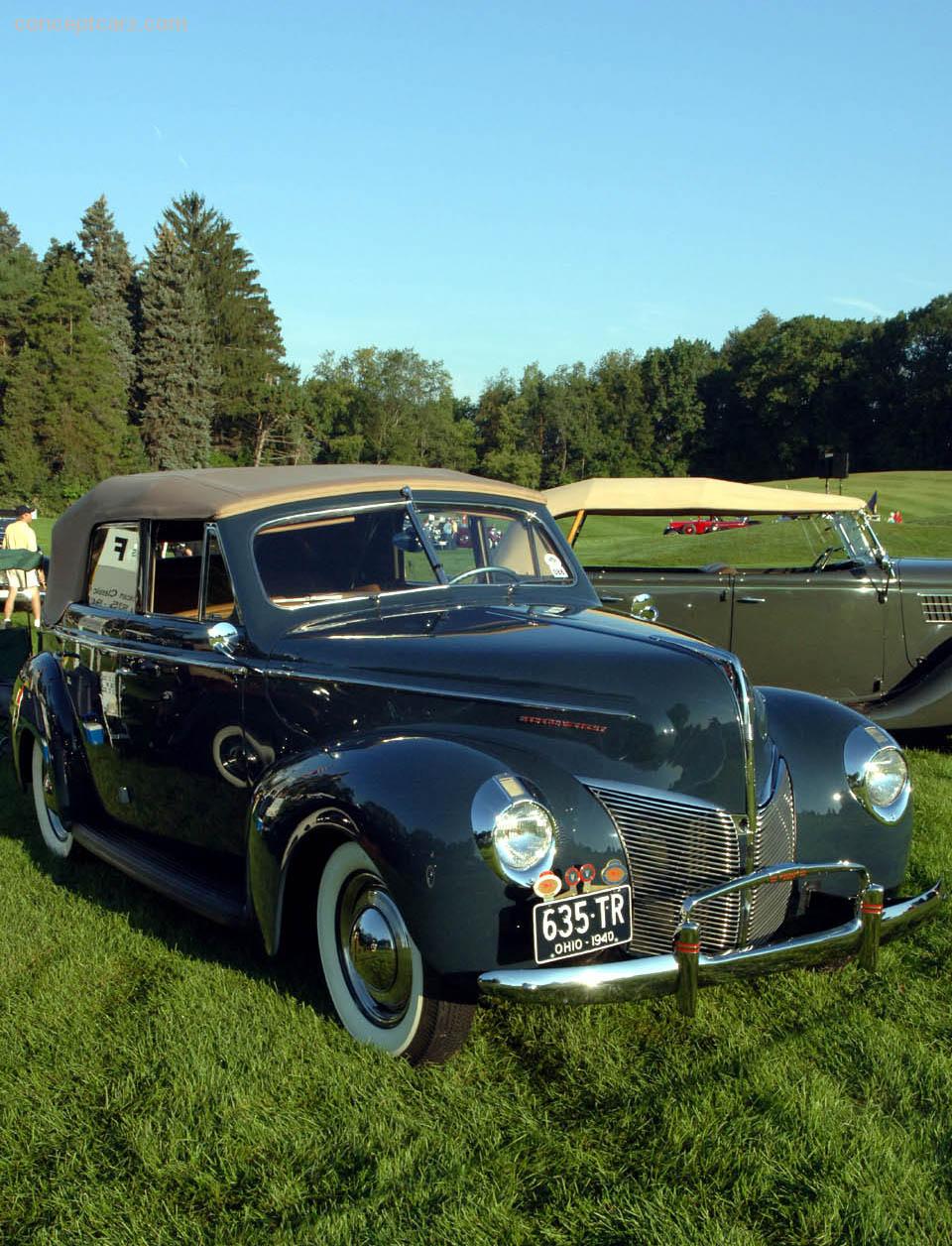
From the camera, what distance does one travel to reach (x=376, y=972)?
3.20 m

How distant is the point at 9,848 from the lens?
5.59m

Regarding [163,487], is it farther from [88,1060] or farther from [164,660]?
[88,1060]

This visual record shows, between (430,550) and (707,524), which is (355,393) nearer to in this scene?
(707,524)

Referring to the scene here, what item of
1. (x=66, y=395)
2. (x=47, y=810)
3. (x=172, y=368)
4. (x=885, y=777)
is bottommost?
(x=47, y=810)

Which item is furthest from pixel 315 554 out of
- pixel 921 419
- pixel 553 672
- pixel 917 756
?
pixel 921 419

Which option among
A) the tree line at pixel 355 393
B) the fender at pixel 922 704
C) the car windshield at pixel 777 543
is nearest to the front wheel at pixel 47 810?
the car windshield at pixel 777 543

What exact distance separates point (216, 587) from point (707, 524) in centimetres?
811

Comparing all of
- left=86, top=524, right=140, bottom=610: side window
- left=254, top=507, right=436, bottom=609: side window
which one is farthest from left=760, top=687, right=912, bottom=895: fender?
left=86, top=524, right=140, bottom=610: side window

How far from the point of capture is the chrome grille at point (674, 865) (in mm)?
3102

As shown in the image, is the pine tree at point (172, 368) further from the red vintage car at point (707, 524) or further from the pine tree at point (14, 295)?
the red vintage car at point (707, 524)

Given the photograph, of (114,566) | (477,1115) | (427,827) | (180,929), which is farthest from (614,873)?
(114,566)

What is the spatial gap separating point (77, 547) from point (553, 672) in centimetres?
298

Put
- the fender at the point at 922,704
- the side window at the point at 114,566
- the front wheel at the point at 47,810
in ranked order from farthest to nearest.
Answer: the fender at the point at 922,704
the front wheel at the point at 47,810
the side window at the point at 114,566

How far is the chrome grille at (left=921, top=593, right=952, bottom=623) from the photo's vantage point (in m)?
7.60
